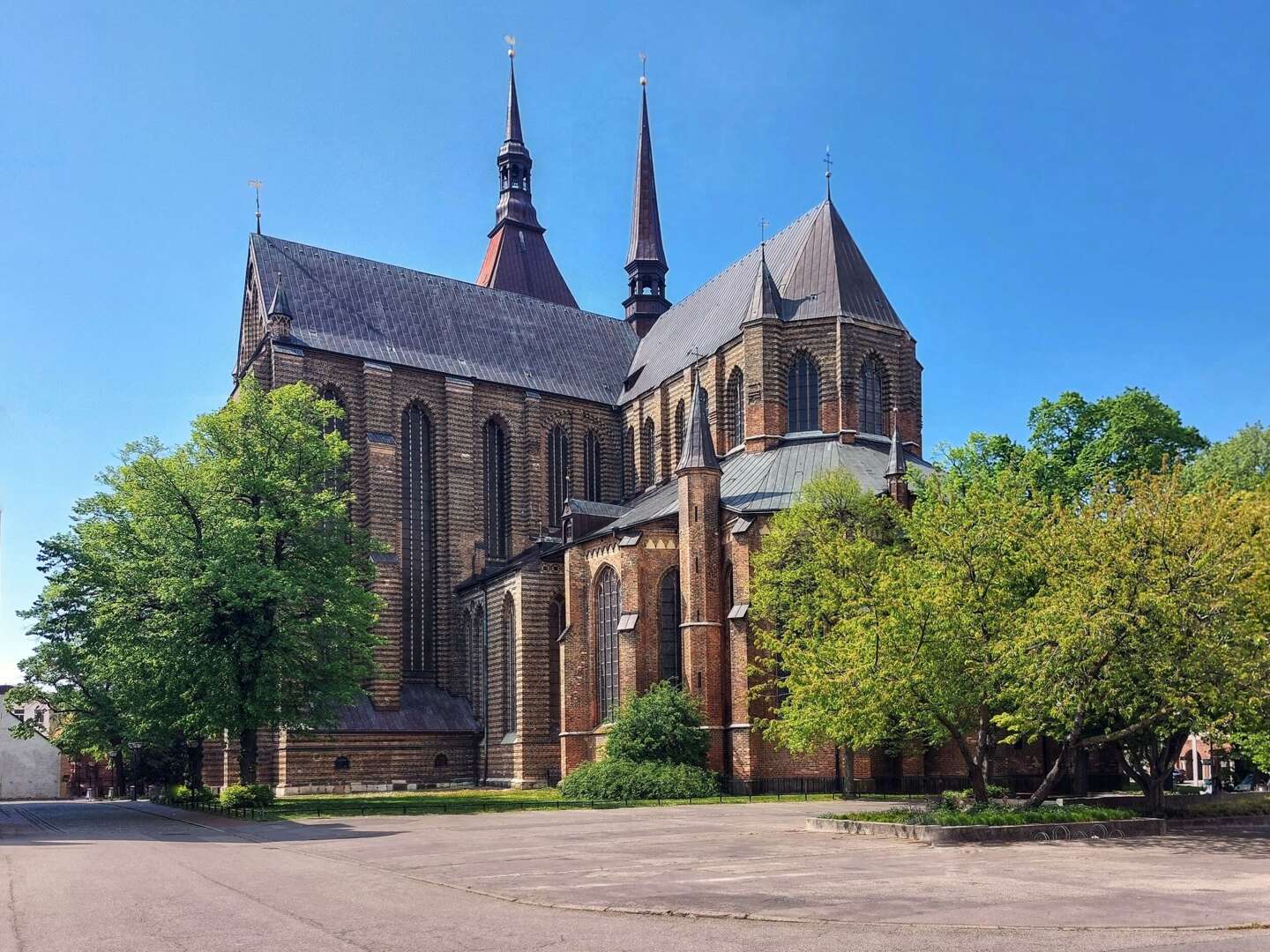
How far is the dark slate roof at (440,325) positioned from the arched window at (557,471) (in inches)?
94.8

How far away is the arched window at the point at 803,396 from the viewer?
2114 inches

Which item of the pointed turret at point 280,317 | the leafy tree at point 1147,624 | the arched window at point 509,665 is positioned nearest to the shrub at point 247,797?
the arched window at point 509,665

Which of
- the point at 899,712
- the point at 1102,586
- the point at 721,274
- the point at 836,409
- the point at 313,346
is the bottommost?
the point at 899,712

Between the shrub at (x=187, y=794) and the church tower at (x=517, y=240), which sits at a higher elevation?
the church tower at (x=517, y=240)

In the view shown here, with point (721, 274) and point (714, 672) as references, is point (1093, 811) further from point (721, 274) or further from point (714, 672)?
point (721, 274)

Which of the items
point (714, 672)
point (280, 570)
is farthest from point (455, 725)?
point (280, 570)

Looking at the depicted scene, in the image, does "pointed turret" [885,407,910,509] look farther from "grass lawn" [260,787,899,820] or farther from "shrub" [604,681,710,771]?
"grass lawn" [260,787,899,820]

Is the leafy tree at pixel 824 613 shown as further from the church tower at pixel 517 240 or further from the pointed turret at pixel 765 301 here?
the church tower at pixel 517 240

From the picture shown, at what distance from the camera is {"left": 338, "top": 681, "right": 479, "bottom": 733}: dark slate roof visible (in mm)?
53594

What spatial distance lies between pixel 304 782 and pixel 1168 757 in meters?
35.3

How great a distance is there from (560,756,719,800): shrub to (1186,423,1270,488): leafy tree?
71.3ft

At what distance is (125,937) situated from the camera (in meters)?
12.9

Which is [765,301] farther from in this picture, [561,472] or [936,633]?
[936,633]

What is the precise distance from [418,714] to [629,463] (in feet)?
59.6
